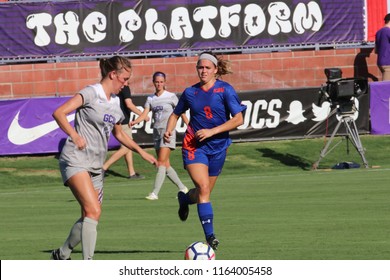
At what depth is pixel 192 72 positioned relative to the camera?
105 feet

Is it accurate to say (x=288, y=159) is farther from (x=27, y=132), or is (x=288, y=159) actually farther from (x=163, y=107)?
(x=163, y=107)

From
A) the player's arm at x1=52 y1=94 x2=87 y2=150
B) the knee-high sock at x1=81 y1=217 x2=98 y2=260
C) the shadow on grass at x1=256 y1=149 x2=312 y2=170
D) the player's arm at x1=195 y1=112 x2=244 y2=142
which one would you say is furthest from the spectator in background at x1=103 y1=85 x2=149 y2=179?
the knee-high sock at x1=81 y1=217 x2=98 y2=260

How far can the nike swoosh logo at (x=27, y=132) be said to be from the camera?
28.6 metres

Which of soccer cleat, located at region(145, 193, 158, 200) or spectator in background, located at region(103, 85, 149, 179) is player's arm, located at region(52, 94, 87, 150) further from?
spectator in background, located at region(103, 85, 149, 179)

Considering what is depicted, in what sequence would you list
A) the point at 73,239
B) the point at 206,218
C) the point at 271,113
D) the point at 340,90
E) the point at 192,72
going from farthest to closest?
the point at 192,72 → the point at 271,113 → the point at 340,90 → the point at 206,218 → the point at 73,239

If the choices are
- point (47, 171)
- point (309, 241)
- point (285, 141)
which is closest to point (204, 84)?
point (309, 241)

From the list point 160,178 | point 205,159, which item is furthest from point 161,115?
point 205,159

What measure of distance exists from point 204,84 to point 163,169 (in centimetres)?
715

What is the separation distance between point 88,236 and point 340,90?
16333mm

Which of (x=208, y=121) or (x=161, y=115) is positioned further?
(x=161, y=115)

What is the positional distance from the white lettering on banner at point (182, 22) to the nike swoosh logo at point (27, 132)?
4.16 metres

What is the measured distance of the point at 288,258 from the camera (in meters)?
12.4

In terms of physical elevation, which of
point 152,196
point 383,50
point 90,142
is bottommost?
point 152,196

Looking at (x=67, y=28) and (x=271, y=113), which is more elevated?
(x=67, y=28)
